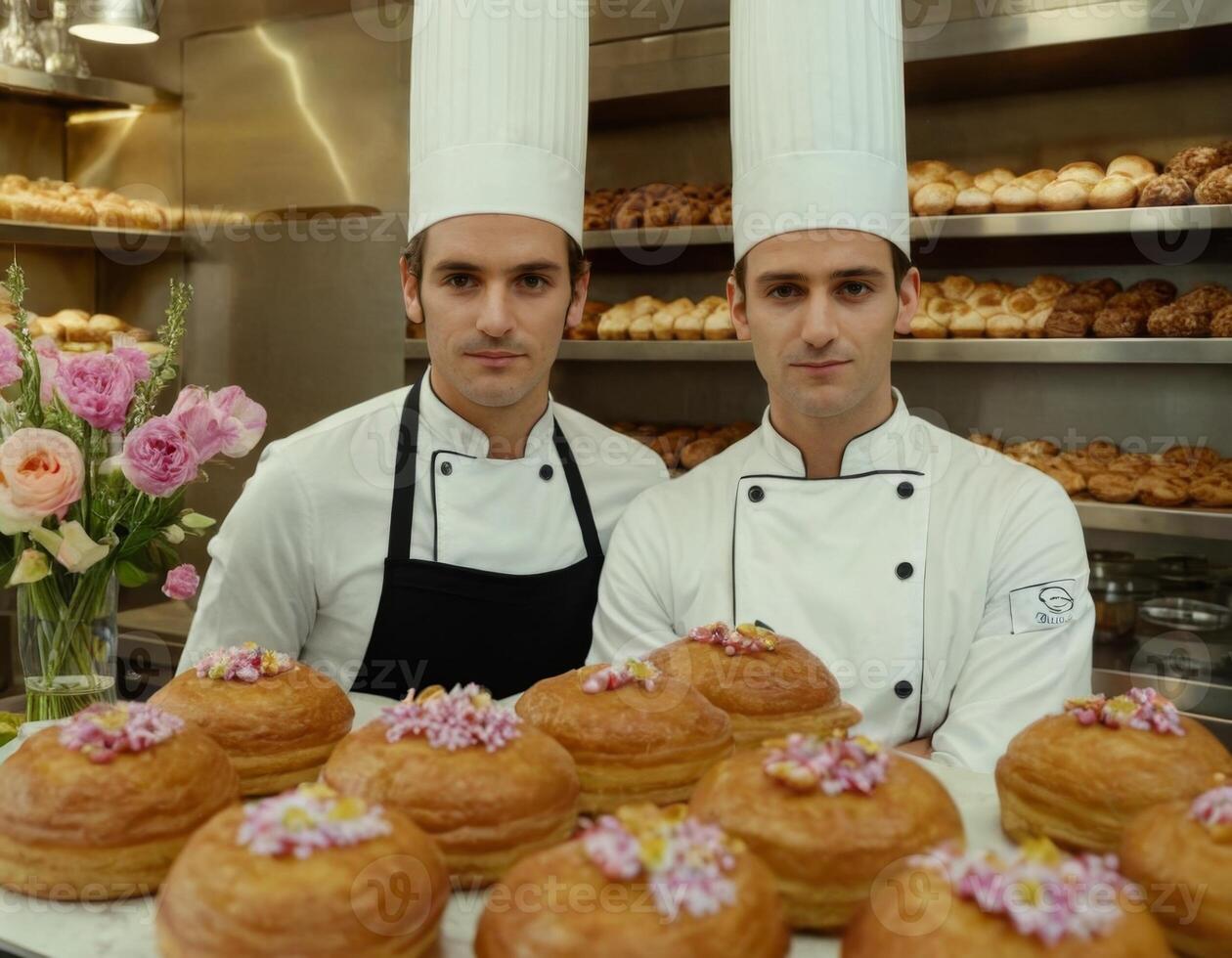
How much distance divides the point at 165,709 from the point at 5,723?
1.99 feet

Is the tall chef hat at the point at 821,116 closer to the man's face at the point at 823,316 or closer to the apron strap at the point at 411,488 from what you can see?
the man's face at the point at 823,316

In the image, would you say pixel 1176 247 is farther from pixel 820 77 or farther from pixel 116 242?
pixel 116 242

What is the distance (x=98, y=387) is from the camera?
1509mm

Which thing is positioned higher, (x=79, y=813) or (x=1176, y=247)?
(x=1176, y=247)

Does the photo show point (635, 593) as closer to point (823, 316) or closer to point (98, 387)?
point (823, 316)

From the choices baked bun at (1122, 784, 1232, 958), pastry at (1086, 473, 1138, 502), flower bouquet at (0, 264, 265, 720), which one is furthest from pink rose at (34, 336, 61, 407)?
pastry at (1086, 473, 1138, 502)

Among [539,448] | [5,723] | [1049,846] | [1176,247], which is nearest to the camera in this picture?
[1049,846]

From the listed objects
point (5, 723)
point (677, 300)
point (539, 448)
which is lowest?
point (5, 723)

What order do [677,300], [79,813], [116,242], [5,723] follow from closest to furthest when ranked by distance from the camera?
1. [79,813]
2. [5,723]
3. [677,300]
4. [116,242]

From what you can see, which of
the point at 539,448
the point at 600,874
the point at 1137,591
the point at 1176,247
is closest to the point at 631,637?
the point at 539,448

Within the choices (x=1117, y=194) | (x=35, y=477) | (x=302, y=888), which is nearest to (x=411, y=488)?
(x=35, y=477)

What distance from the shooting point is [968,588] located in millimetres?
1810

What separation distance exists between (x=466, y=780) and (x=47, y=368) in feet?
3.26

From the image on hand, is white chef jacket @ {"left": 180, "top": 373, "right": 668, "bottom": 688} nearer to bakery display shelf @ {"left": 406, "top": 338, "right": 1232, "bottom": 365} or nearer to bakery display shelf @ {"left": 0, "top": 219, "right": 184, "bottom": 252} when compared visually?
bakery display shelf @ {"left": 406, "top": 338, "right": 1232, "bottom": 365}
